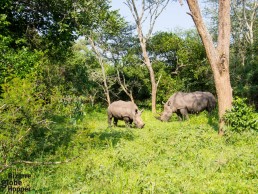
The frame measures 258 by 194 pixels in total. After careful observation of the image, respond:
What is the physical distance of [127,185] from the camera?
5.55m

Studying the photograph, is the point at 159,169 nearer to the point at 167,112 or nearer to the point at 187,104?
the point at 187,104

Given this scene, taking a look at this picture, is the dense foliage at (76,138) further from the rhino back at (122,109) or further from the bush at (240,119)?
the rhino back at (122,109)

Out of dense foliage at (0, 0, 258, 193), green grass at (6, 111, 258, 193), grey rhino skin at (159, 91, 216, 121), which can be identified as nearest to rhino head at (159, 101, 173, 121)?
grey rhino skin at (159, 91, 216, 121)

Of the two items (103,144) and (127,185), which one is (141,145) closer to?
(103,144)

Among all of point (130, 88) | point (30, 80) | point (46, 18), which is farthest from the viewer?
point (130, 88)

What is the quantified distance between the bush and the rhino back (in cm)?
625

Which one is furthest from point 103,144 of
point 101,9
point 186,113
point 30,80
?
point 186,113

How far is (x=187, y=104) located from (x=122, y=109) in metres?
4.22

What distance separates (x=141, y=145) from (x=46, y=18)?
234 inches

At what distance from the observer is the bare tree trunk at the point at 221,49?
11041 mm

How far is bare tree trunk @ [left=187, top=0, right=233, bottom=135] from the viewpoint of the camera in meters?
11.0

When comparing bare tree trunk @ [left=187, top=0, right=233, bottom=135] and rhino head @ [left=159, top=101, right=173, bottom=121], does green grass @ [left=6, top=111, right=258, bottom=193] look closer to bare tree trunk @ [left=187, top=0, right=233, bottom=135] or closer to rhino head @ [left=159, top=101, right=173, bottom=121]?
bare tree trunk @ [left=187, top=0, right=233, bottom=135]

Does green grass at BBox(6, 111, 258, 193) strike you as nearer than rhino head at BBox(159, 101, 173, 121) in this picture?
Yes

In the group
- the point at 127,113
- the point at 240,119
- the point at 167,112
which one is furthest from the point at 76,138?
the point at 167,112
